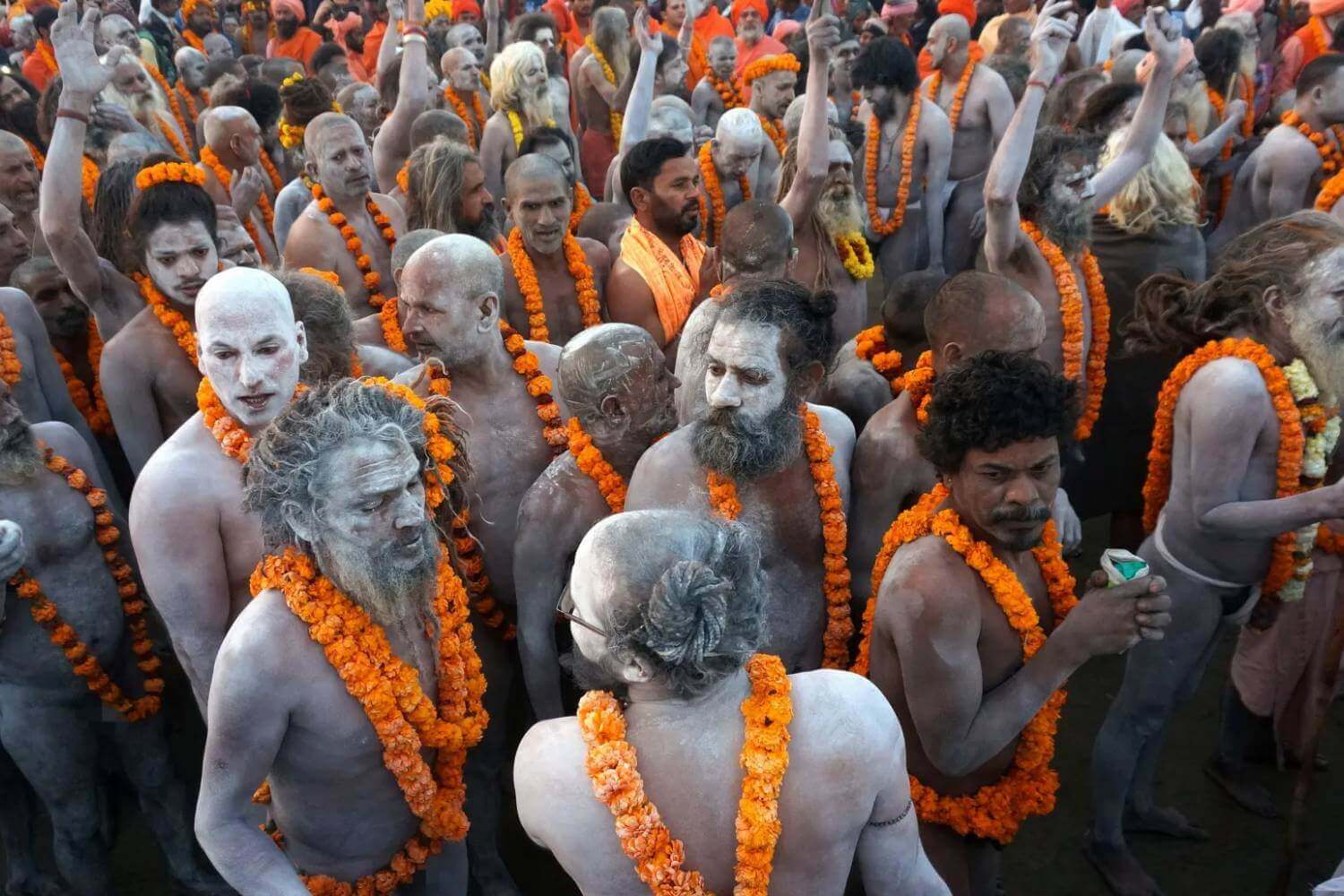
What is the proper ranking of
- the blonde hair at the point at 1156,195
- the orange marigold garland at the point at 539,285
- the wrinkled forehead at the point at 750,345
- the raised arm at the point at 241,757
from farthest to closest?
the blonde hair at the point at 1156,195 < the orange marigold garland at the point at 539,285 < the wrinkled forehead at the point at 750,345 < the raised arm at the point at 241,757

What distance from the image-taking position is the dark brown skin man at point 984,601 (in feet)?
8.75

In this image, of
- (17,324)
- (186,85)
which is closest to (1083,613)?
(17,324)

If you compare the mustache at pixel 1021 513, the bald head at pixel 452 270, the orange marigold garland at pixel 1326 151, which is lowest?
the mustache at pixel 1021 513

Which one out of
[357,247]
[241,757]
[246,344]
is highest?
[246,344]

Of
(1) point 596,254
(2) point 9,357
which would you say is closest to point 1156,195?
(1) point 596,254

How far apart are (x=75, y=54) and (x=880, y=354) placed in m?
3.67

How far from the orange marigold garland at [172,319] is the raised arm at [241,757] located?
2054 mm

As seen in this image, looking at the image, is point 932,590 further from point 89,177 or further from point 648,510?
point 89,177

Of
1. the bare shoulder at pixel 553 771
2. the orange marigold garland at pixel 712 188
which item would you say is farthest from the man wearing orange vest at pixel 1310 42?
the bare shoulder at pixel 553 771

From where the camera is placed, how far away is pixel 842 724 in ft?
6.73

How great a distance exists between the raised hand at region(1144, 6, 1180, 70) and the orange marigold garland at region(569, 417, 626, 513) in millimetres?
3043

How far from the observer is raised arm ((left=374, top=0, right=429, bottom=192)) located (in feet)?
22.1

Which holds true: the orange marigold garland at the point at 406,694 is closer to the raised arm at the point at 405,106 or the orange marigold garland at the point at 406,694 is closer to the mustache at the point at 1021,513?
the mustache at the point at 1021,513

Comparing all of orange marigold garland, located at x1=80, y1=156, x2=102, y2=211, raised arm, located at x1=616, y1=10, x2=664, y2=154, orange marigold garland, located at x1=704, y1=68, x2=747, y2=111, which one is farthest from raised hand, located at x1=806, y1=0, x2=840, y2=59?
orange marigold garland, located at x1=704, y1=68, x2=747, y2=111
